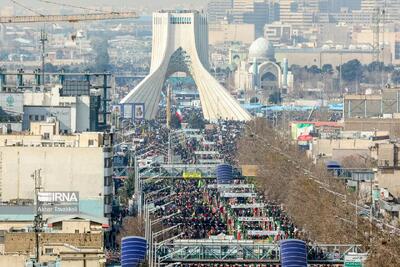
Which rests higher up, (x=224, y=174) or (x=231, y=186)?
(x=224, y=174)

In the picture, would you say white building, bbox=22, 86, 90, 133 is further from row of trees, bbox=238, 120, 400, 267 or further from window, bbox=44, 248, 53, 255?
window, bbox=44, 248, 53, 255

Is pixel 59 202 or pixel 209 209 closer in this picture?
pixel 59 202

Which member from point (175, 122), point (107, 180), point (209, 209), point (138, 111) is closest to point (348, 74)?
point (138, 111)

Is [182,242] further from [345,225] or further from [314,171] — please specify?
[314,171]

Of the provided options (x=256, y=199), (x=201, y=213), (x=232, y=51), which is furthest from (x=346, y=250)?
(x=232, y=51)

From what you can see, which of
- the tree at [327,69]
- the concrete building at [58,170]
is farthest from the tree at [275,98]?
the concrete building at [58,170]

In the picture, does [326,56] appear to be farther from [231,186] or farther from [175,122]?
[231,186]

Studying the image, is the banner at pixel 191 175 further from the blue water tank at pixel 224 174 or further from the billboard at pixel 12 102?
the billboard at pixel 12 102
